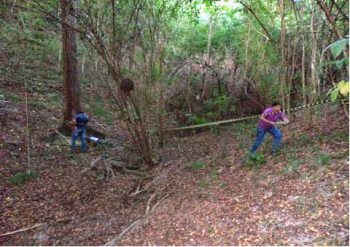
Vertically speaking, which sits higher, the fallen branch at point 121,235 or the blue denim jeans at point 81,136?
the blue denim jeans at point 81,136

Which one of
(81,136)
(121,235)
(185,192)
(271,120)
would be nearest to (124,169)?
(81,136)

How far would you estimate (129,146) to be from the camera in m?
10.3

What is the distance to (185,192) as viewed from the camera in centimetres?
620

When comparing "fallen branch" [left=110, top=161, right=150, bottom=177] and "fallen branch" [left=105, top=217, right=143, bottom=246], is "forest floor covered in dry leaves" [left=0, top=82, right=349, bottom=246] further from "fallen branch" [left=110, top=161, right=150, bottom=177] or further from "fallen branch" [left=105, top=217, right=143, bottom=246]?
"fallen branch" [left=110, top=161, right=150, bottom=177]

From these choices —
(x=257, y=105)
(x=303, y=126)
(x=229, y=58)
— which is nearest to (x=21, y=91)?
(x=229, y=58)

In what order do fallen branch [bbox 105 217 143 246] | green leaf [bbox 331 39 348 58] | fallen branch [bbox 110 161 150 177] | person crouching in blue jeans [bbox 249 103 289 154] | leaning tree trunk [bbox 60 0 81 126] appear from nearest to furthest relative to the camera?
1. green leaf [bbox 331 39 348 58]
2. fallen branch [bbox 105 217 143 246]
3. person crouching in blue jeans [bbox 249 103 289 154]
4. fallen branch [bbox 110 161 150 177]
5. leaning tree trunk [bbox 60 0 81 126]

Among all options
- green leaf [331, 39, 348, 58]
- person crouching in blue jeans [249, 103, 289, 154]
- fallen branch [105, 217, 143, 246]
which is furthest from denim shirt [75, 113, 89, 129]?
green leaf [331, 39, 348, 58]

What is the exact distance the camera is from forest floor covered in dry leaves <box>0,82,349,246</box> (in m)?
4.24

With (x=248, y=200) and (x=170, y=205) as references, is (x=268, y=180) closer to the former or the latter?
Result: (x=248, y=200)

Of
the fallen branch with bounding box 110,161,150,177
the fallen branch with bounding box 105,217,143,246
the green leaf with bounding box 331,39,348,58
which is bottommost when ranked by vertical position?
the fallen branch with bounding box 105,217,143,246

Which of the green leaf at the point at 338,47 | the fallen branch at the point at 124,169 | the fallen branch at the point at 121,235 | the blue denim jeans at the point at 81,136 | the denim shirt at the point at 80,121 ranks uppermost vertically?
the green leaf at the point at 338,47

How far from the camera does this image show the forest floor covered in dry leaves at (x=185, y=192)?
4242 mm

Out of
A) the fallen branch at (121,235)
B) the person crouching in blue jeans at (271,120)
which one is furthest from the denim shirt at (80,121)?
the person crouching in blue jeans at (271,120)

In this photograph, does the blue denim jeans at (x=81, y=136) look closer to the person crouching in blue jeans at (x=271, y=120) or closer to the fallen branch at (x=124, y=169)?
the fallen branch at (x=124, y=169)
